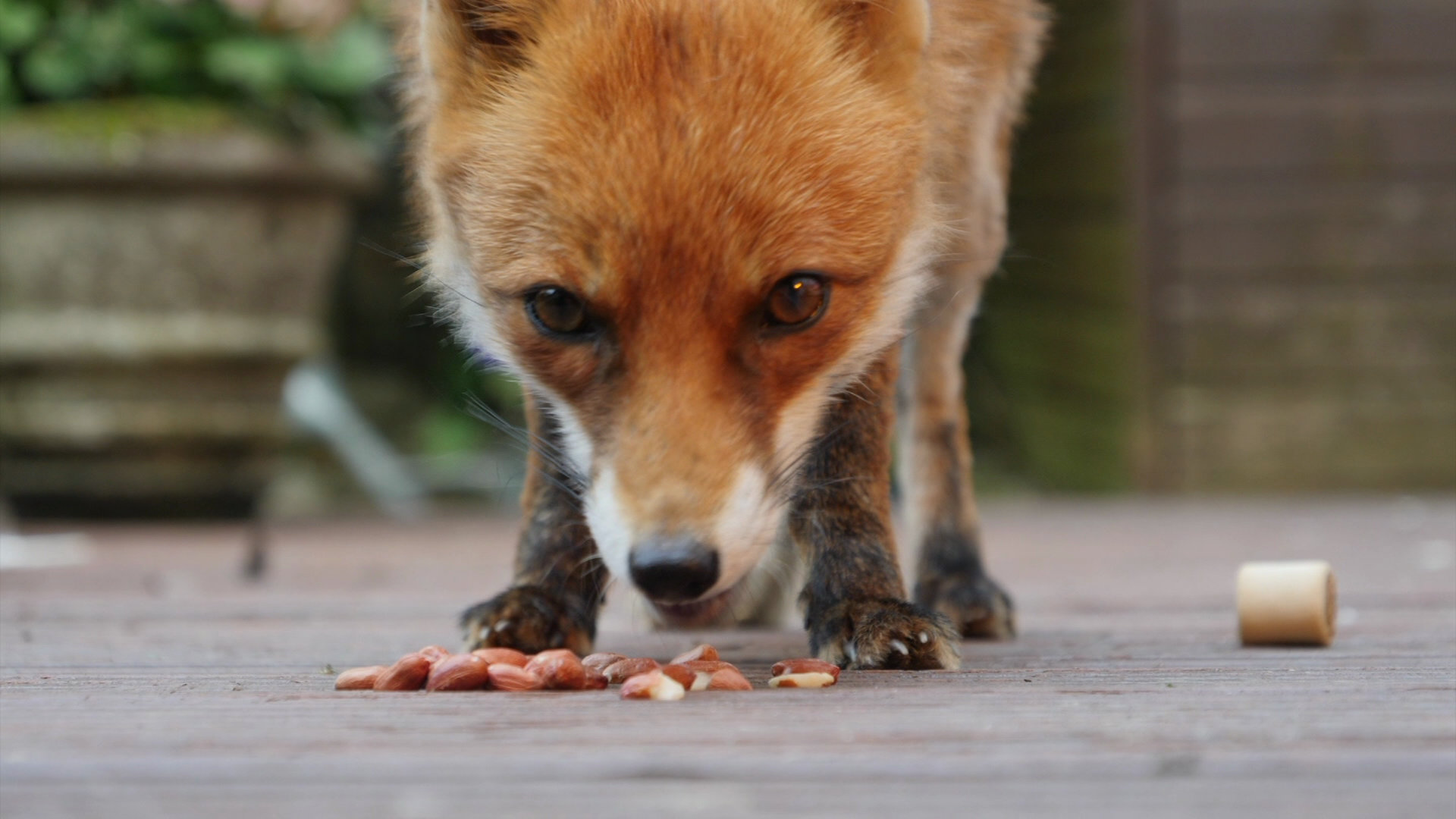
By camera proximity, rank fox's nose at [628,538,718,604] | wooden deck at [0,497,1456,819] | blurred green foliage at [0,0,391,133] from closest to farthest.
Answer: wooden deck at [0,497,1456,819], fox's nose at [628,538,718,604], blurred green foliage at [0,0,391,133]

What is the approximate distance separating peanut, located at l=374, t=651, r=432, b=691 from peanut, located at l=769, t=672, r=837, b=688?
1.41 ft

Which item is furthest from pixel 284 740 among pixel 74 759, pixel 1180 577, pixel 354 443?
pixel 354 443

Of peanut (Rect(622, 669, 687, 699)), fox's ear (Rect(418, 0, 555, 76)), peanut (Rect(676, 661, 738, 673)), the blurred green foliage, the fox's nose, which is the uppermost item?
the blurred green foliage

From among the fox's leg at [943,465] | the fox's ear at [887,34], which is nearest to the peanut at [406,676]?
the fox's ear at [887,34]

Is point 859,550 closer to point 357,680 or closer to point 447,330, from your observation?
point 357,680

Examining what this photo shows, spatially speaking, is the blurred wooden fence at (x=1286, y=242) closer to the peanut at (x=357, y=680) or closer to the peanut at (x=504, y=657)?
the peanut at (x=504, y=657)

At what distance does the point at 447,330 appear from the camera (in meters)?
4.08

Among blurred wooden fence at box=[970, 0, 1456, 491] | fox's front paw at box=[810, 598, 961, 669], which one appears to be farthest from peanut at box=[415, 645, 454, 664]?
blurred wooden fence at box=[970, 0, 1456, 491]

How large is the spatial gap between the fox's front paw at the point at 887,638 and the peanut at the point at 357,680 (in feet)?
1.99

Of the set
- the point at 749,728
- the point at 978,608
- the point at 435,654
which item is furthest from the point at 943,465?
the point at 749,728

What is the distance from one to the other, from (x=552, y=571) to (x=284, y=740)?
928 millimetres

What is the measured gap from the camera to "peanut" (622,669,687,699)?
178 cm

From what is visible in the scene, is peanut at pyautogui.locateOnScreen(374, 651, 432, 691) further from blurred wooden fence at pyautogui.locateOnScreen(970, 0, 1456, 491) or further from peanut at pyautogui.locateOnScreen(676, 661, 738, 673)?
blurred wooden fence at pyautogui.locateOnScreen(970, 0, 1456, 491)

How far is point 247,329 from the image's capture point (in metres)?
5.43
